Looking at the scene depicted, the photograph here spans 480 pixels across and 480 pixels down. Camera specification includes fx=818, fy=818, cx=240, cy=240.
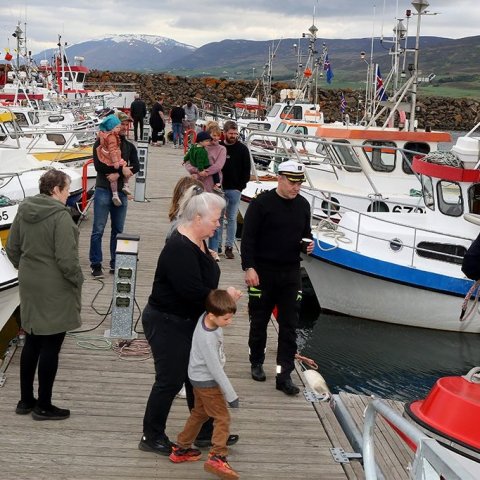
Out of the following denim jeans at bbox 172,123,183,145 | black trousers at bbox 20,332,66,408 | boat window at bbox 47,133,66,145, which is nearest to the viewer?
black trousers at bbox 20,332,66,408

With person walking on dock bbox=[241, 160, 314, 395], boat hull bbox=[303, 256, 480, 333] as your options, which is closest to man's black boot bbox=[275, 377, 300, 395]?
person walking on dock bbox=[241, 160, 314, 395]

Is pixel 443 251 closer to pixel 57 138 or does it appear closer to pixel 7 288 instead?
pixel 7 288

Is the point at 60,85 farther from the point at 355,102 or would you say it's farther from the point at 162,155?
the point at 355,102

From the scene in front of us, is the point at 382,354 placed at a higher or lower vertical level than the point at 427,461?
lower

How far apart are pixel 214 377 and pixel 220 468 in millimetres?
537

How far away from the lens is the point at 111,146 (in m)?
9.20

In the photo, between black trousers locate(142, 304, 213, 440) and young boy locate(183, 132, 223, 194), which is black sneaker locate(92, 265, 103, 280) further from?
black trousers locate(142, 304, 213, 440)

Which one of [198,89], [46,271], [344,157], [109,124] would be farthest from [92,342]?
[198,89]

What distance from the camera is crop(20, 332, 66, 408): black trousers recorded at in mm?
5410

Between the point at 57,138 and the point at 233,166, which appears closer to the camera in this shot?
the point at 233,166

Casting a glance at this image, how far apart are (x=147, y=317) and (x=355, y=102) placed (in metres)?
62.0

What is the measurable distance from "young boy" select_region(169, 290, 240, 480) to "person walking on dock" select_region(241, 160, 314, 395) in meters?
1.35

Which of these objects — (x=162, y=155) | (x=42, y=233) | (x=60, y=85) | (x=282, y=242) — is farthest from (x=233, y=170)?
(x=60, y=85)

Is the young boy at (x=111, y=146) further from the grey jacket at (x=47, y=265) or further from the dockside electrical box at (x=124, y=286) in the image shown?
the grey jacket at (x=47, y=265)
